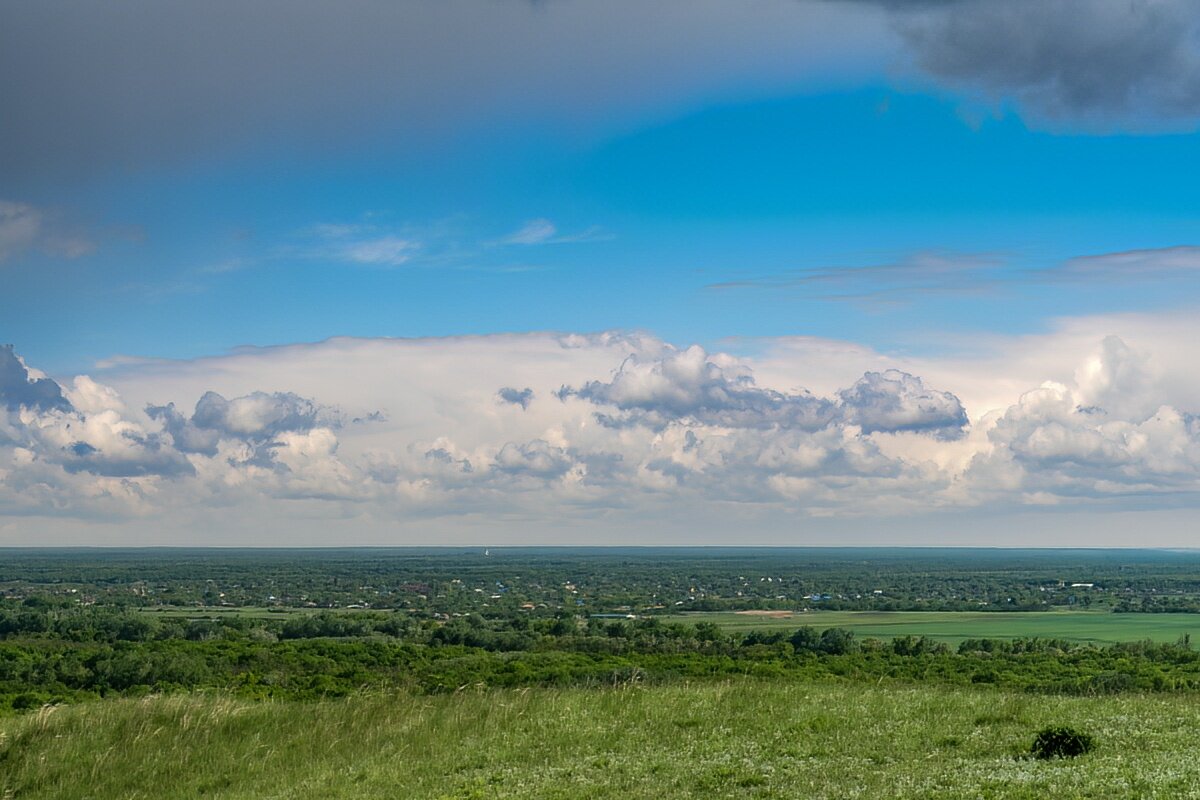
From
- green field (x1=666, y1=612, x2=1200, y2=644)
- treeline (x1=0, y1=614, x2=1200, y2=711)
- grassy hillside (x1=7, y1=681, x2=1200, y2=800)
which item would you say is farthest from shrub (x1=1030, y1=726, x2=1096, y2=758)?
green field (x1=666, y1=612, x2=1200, y2=644)

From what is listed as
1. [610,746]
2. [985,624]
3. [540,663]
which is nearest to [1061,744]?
[610,746]

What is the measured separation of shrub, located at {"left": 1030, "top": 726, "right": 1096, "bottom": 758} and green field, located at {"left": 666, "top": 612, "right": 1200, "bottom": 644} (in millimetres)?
76635

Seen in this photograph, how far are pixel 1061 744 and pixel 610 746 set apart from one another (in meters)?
6.97

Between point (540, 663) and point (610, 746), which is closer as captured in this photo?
point (610, 746)

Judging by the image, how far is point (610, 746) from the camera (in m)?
18.2

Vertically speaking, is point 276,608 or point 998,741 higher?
point 998,741

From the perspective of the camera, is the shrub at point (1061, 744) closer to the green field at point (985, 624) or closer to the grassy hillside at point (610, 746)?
the grassy hillside at point (610, 746)

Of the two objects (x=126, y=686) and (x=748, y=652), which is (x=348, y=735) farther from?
(x=748, y=652)

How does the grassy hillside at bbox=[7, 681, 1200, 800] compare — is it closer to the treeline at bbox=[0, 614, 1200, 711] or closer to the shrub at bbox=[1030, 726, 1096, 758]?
the shrub at bbox=[1030, 726, 1096, 758]

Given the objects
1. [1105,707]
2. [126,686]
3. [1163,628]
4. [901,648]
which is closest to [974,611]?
[1163,628]

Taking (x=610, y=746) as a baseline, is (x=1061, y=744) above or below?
above

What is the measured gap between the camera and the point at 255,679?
4516cm

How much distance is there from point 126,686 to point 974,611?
402ft

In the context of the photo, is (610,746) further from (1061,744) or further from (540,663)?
(540,663)
